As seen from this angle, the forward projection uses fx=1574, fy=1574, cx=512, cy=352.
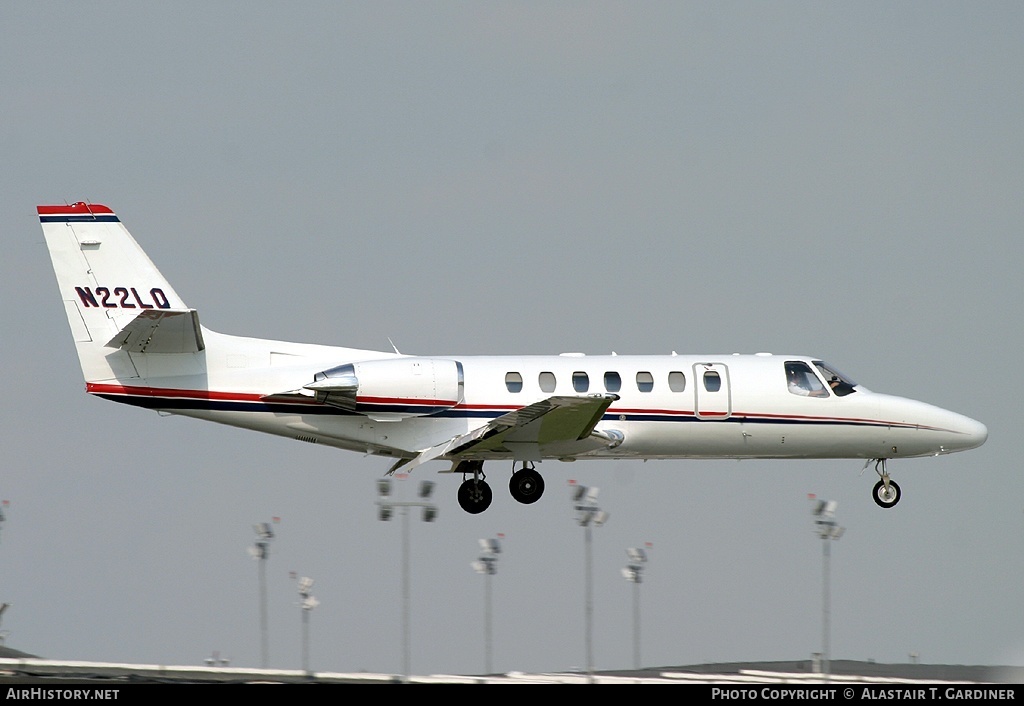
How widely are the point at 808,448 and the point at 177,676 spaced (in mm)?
14703

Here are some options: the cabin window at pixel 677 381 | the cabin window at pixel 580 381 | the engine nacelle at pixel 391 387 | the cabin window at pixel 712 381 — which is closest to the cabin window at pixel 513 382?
the engine nacelle at pixel 391 387

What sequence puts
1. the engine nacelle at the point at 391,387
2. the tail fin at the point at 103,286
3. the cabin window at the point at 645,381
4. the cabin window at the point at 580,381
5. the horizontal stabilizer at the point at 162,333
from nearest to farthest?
the horizontal stabilizer at the point at 162,333 < the tail fin at the point at 103,286 < the engine nacelle at the point at 391,387 < the cabin window at the point at 580,381 < the cabin window at the point at 645,381

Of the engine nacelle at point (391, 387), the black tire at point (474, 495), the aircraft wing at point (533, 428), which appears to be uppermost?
the engine nacelle at point (391, 387)

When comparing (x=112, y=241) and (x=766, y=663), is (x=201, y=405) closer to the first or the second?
(x=112, y=241)

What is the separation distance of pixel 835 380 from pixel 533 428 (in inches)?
252

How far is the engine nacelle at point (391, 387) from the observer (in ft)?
94.6

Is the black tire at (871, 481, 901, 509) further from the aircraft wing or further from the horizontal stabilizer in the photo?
the horizontal stabilizer

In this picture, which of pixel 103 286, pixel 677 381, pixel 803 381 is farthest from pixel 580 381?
pixel 103 286

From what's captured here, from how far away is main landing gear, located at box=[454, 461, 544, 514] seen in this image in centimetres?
3044

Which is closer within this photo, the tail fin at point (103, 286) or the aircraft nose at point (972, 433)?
the tail fin at point (103, 286)

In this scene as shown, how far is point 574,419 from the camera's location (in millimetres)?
28172

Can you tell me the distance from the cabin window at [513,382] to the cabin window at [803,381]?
5.27m

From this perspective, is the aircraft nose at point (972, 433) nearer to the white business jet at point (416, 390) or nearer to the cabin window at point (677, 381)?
the white business jet at point (416, 390)
